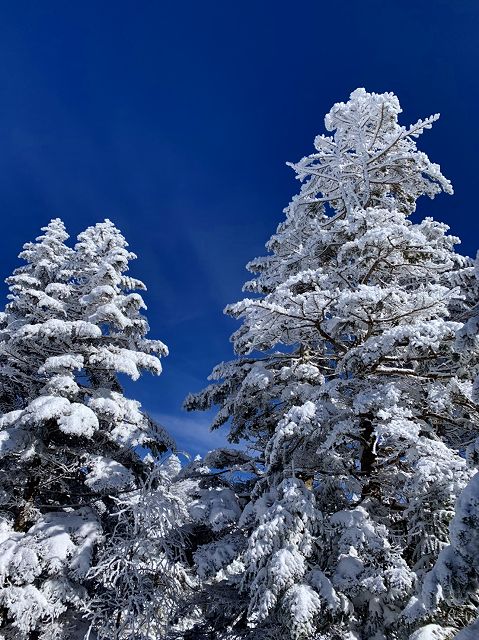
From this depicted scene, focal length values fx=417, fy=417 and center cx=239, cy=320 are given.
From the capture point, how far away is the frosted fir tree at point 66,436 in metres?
9.95

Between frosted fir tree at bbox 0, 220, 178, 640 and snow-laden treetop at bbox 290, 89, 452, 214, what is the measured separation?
7268 mm

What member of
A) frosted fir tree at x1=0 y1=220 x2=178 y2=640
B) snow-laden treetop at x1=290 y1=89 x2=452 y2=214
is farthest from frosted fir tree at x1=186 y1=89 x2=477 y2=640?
frosted fir tree at x1=0 y1=220 x2=178 y2=640

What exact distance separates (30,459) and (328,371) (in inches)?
328

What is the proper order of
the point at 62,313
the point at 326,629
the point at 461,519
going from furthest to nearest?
1. the point at 62,313
2. the point at 326,629
3. the point at 461,519

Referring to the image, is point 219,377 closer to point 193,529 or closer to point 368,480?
point 193,529

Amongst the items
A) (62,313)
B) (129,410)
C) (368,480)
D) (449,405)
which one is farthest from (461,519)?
(62,313)

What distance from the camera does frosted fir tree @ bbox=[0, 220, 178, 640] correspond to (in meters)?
9.95

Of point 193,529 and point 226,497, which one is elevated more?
point 226,497

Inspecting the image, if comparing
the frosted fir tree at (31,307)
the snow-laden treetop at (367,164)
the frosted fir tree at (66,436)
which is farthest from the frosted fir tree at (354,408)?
the frosted fir tree at (31,307)

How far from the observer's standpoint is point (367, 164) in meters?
11.4

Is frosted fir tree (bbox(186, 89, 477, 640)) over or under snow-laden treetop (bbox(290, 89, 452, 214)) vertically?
under

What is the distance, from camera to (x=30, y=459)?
37.2 ft

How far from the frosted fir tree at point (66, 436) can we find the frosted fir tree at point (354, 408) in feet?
9.38

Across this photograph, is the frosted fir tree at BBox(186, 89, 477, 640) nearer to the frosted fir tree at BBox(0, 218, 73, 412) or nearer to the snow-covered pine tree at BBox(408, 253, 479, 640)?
the snow-covered pine tree at BBox(408, 253, 479, 640)
